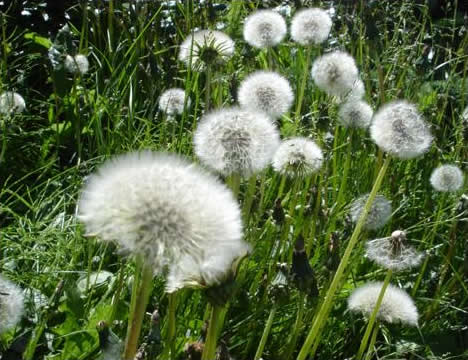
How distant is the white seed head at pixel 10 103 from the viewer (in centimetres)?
284

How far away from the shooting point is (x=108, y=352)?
1.29 metres

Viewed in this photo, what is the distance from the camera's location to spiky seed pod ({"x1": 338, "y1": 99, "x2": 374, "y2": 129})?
2648 mm

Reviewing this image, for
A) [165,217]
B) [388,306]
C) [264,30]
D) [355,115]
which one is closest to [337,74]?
[355,115]

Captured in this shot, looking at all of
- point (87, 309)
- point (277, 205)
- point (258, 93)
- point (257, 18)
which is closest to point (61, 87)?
point (257, 18)

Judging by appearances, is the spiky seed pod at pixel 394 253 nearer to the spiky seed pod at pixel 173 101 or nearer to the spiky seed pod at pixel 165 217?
the spiky seed pod at pixel 165 217

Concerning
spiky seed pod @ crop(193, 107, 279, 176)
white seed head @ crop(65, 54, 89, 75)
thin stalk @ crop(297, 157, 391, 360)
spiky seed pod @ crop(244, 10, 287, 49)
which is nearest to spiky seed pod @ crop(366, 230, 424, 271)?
thin stalk @ crop(297, 157, 391, 360)

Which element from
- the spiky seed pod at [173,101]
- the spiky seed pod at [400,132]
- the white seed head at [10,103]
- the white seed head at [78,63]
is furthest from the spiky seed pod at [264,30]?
the spiky seed pod at [400,132]

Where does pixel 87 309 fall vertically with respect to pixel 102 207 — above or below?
below

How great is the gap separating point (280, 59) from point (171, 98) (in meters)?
1.46

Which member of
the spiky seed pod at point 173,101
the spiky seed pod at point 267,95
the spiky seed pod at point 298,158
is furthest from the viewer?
the spiky seed pod at point 173,101

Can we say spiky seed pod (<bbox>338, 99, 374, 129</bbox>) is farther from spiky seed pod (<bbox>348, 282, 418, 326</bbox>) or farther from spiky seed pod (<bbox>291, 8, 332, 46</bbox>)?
spiky seed pod (<bbox>348, 282, 418, 326</bbox>)

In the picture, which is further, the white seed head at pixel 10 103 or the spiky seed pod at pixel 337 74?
the white seed head at pixel 10 103

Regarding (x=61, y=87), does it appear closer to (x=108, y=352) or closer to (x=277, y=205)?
(x=277, y=205)

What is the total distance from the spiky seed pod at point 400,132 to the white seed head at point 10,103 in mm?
1486
